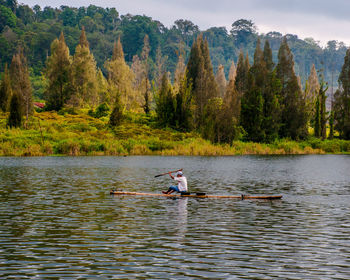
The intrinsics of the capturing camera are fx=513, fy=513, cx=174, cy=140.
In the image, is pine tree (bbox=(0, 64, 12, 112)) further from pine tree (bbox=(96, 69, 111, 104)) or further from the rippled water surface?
the rippled water surface

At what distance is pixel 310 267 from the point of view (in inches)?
532

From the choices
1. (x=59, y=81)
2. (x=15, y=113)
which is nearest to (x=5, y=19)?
(x=59, y=81)

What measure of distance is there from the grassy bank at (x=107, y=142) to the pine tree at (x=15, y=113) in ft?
3.54

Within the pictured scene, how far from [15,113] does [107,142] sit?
13.7 meters

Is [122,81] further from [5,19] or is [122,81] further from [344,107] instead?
[5,19]

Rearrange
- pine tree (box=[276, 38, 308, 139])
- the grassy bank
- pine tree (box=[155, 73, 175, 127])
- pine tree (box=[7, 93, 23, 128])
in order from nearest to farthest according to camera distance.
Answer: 1. the grassy bank
2. pine tree (box=[7, 93, 23, 128])
3. pine tree (box=[155, 73, 175, 127])
4. pine tree (box=[276, 38, 308, 139])

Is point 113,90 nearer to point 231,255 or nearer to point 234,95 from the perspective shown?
point 234,95

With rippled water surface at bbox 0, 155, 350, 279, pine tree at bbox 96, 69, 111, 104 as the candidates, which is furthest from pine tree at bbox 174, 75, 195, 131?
rippled water surface at bbox 0, 155, 350, 279

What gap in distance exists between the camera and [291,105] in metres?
85.8

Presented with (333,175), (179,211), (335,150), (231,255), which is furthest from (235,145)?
(231,255)

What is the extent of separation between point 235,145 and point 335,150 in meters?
20.5

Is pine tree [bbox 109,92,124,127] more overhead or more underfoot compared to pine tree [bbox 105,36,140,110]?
more underfoot

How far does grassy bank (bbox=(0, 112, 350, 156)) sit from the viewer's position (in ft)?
207

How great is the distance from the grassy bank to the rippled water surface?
87.1 feet
